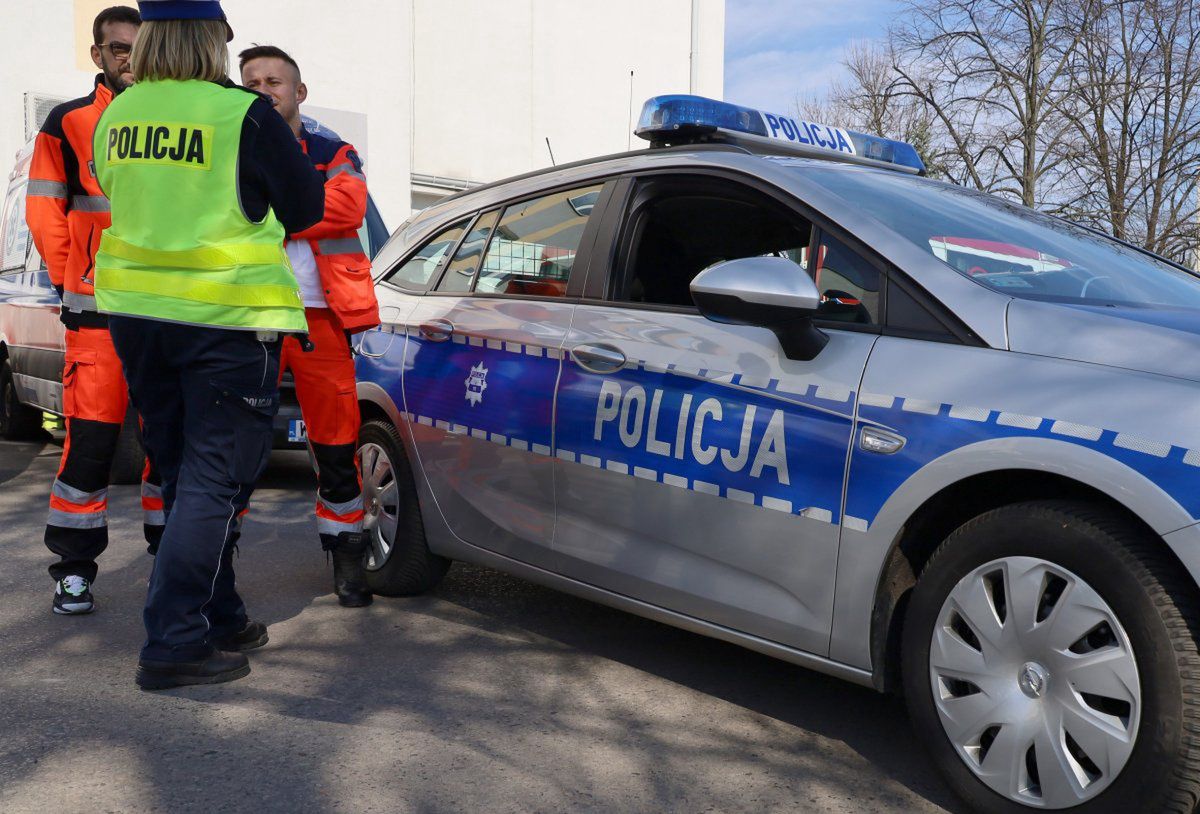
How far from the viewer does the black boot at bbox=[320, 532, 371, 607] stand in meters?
4.41

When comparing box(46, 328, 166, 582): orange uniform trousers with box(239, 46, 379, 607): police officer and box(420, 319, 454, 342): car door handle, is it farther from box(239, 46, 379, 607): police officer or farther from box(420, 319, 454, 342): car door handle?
box(420, 319, 454, 342): car door handle

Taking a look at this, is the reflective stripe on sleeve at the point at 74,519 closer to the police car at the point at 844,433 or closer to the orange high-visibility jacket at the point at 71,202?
the orange high-visibility jacket at the point at 71,202

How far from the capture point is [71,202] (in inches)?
170

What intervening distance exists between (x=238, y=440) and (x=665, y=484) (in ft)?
4.16

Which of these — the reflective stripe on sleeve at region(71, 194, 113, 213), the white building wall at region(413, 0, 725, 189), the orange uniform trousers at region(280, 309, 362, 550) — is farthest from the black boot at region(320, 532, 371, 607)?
the white building wall at region(413, 0, 725, 189)

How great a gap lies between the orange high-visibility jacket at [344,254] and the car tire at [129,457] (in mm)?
3099

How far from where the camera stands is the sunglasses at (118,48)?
4223mm

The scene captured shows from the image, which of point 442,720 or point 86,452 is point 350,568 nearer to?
point 86,452

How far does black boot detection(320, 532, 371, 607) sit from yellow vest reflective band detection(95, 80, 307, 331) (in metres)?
1.22

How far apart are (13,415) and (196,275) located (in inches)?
248

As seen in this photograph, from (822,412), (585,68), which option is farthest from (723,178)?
(585,68)

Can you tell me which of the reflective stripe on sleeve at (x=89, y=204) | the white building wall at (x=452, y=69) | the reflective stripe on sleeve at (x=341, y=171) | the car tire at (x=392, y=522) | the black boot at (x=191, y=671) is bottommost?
the black boot at (x=191, y=671)

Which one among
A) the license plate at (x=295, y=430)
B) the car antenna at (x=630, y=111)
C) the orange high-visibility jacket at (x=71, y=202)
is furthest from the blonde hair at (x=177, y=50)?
the car antenna at (x=630, y=111)

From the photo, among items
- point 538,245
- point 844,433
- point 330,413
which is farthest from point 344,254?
point 844,433
